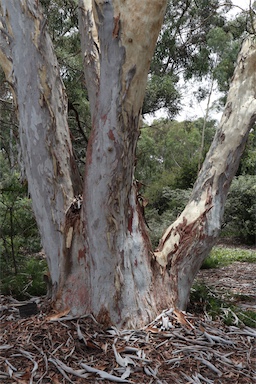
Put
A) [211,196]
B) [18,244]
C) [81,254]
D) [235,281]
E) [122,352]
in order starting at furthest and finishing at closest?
[18,244]
[235,281]
[211,196]
[81,254]
[122,352]

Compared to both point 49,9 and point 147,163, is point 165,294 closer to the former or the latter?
point 49,9

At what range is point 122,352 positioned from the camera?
2674mm

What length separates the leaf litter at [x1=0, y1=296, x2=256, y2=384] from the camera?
245 centimetres

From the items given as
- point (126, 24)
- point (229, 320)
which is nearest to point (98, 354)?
point (229, 320)

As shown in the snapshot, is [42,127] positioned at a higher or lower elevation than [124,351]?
higher

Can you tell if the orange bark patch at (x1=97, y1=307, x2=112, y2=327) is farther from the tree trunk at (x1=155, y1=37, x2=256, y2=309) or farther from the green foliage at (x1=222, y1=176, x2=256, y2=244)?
the green foliage at (x1=222, y1=176, x2=256, y2=244)

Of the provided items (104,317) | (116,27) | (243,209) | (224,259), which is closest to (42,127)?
(116,27)

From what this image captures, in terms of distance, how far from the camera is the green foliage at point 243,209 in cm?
1045

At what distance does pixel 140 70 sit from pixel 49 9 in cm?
508

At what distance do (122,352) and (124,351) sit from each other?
0.02m

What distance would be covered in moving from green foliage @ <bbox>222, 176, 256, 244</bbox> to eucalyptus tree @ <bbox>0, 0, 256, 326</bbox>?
711cm

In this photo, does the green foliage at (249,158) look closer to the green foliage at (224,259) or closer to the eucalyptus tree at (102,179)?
the green foliage at (224,259)

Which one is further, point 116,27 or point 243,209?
point 243,209

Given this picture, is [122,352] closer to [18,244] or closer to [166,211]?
[18,244]
